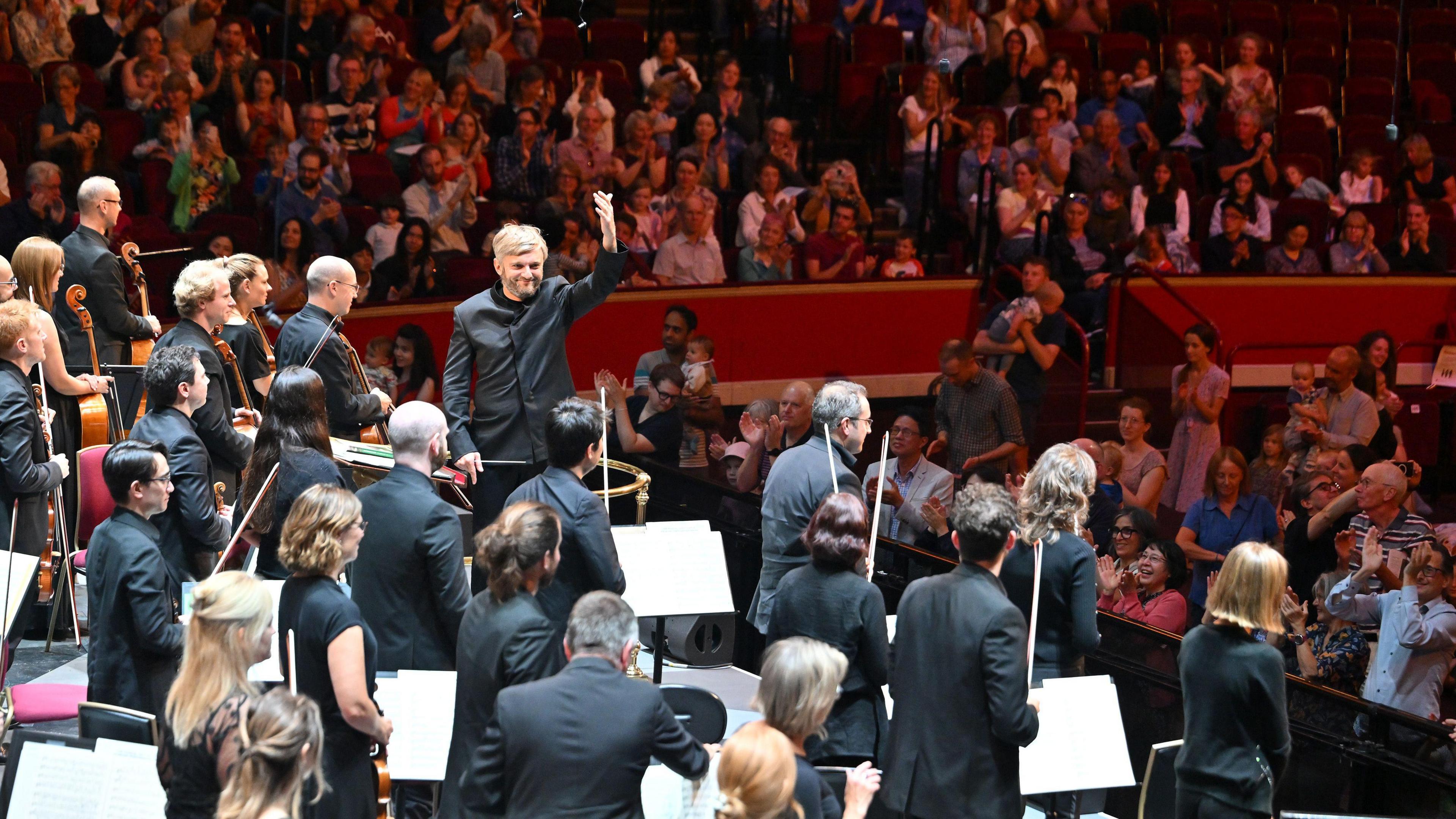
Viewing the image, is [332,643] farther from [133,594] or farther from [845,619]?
[845,619]

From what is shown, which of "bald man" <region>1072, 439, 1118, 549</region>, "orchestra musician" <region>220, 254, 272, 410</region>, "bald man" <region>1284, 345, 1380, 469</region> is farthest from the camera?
"bald man" <region>1284, 345, 1380, 469</region>

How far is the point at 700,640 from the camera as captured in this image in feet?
19.4

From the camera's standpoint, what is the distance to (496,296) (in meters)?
4.77

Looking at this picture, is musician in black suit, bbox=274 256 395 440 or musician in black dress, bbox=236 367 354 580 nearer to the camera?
musician in black dress, bbox=236 367 354 580

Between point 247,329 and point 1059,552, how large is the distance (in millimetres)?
2917

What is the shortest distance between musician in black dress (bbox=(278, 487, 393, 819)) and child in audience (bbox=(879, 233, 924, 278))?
23.5 ft

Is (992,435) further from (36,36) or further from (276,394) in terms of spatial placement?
(36,36)

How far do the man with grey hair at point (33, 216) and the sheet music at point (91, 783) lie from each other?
15.5ft

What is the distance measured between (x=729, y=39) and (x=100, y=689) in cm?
881

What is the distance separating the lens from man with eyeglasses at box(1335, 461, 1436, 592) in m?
5.96

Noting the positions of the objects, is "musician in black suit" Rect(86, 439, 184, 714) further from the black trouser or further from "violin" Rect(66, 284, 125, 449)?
"violin" Rect(66, 284, 125, 449)

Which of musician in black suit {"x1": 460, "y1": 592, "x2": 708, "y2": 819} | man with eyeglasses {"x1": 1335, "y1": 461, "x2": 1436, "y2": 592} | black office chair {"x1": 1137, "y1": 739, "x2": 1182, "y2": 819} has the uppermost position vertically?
musician in black suit {"x1": 460, "y1": 592, "x2": 708, "y2": 819}

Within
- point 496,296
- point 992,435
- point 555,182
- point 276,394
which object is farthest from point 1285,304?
point 276,394

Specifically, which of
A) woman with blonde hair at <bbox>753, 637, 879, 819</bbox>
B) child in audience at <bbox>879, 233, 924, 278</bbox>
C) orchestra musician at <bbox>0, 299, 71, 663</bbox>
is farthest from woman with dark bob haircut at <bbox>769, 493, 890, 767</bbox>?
child in audience at <bbox>879, 233, 924, 278</bbox>
